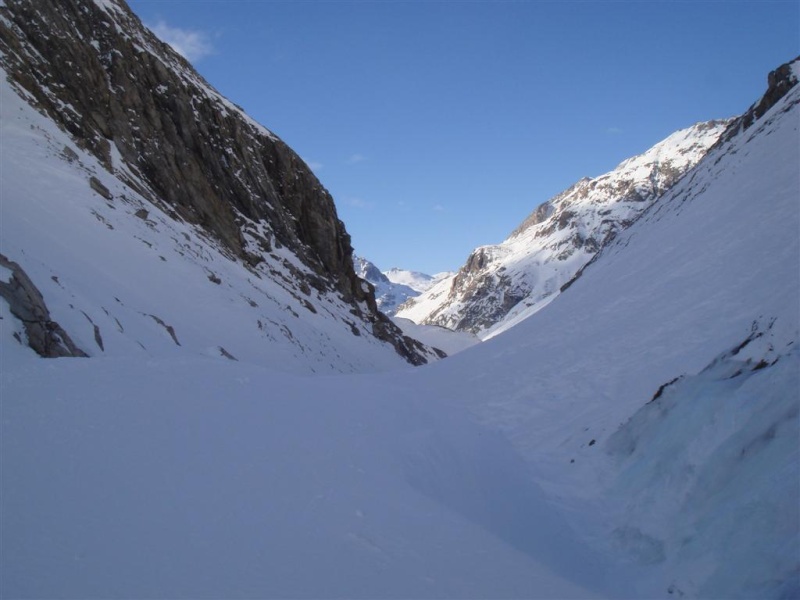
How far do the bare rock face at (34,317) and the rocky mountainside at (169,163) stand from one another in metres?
2.90

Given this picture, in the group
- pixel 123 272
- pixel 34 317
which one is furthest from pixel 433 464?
pixel 123 272

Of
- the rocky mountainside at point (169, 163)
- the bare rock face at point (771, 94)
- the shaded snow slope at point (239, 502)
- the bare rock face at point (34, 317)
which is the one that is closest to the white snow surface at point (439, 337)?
the rocky mountainside at point (169, 163)

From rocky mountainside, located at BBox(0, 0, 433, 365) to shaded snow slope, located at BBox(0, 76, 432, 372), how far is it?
17cm

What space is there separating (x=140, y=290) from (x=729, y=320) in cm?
1704

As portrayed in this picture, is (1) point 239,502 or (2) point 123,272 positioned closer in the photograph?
(1) point 239,502

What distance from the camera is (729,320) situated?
960 centimetres

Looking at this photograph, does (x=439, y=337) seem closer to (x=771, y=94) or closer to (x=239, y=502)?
(x=771, y=94)

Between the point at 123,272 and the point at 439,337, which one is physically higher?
the point at 123,272

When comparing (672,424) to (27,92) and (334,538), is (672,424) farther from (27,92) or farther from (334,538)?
(27,92)

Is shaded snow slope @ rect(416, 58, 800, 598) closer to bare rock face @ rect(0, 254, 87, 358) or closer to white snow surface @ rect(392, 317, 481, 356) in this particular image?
bare rock face @ rect(0, 254, 87, 358)

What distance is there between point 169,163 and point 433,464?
1391 inches

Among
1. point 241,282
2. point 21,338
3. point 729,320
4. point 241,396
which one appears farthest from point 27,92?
point 729,320

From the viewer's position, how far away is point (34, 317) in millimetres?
9023

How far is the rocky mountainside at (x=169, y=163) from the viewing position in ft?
84.4
